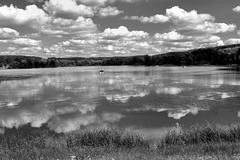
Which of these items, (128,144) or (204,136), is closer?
(128,144)

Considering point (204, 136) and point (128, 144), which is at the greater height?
point (204, 136)

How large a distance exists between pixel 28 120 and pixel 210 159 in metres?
11.0

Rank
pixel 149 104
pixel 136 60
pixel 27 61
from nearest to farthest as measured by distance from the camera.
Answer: pixel 149 104
pixel 27 61
pixel 136 60

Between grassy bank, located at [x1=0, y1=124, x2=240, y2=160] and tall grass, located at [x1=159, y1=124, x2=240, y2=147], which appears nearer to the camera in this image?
grassy bank, located at [x1=0, y1=124, x2=240, y2=160]

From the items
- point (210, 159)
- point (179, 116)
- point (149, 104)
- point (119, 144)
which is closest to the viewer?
point (210, 159)

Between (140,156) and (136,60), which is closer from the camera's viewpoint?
(140,156)

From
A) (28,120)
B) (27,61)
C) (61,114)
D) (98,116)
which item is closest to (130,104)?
(98,116)

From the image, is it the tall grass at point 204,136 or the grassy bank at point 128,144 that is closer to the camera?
the grassy bank at point 128,144

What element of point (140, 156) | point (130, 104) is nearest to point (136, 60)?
point (130, 104)

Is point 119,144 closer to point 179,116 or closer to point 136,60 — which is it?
point 179,116

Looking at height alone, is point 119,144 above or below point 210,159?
below

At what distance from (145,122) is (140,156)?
649cm

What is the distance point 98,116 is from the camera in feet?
48.6

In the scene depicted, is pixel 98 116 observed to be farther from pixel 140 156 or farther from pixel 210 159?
pixel 210 159
